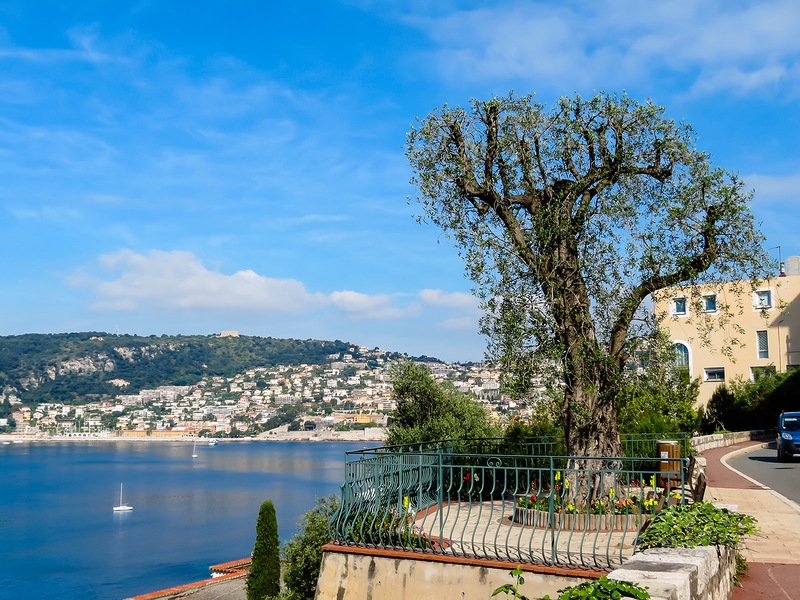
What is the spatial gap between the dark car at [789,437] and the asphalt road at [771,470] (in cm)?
33

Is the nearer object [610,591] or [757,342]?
[610,591]

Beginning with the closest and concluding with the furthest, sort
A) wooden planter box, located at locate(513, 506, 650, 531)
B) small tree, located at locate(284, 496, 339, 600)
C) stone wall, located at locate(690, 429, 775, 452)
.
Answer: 1. wooden planter box, located at locate(513, 506, 650, 531)
2. small tree, located at locate(284, 496, 339, 600)
3. stone wall, located at locate(690, 429, 775, 452)

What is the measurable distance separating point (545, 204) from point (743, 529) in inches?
247

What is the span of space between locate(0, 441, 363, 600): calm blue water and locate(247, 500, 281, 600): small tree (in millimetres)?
33631

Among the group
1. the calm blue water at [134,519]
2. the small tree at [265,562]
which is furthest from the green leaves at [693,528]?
the calm blue water at [134,519]

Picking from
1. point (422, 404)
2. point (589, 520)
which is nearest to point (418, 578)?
point (589, 520)

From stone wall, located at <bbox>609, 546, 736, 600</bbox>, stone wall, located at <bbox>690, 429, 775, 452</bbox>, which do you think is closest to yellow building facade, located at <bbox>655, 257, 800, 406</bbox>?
stone wall, located at <bbox>690, 429, 775, 452</bbox>

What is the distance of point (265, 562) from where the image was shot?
2244cm

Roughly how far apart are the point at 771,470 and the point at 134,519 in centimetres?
7729

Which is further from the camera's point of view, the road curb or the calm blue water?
the calm blue water

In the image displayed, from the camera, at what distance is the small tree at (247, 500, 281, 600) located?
22.4m

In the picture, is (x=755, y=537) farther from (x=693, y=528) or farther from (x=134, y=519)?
(x=134, y=519)

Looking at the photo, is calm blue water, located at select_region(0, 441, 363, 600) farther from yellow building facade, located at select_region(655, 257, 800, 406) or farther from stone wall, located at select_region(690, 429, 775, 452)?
stone wall, located at select_region(690, 429, 775, 452)

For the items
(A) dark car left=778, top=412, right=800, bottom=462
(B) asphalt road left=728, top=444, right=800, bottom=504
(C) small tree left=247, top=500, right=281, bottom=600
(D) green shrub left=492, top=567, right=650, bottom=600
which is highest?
(D) green shrub left=492, top=567, right=650, bottom=600
